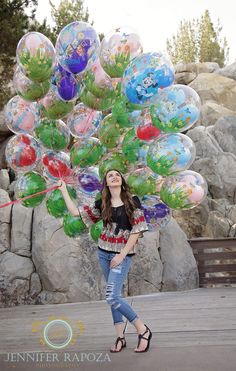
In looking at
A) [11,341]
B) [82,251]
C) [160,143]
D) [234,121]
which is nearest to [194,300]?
[82,251]

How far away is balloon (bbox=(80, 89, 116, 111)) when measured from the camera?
5.20 m

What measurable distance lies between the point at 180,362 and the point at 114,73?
2.74 metres

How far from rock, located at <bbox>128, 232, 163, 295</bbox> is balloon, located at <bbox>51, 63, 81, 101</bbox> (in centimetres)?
599

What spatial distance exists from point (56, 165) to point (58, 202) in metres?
0.39

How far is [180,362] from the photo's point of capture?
3896 millimetres

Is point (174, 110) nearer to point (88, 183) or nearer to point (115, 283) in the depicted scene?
point (88, 183)

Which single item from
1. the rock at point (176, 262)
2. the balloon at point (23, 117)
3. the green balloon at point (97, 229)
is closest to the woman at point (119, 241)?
the green balloon at point (97, 229)

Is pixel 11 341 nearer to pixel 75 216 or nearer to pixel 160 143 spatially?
pixel 75 216

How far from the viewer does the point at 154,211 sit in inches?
200

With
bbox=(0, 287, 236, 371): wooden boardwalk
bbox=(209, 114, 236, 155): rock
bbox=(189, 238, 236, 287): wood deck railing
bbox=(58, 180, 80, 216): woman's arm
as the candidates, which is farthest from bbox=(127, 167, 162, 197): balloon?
bbox=(209, 114, 236, 155): rock

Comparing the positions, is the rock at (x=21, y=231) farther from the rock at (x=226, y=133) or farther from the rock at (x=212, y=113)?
the rock at (x=212, y=113)

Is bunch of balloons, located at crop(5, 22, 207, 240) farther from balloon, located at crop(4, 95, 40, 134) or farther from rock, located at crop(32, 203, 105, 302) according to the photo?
rock, located at crop(32, 203, 105, 302)

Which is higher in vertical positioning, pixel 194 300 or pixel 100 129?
pixel 100 129

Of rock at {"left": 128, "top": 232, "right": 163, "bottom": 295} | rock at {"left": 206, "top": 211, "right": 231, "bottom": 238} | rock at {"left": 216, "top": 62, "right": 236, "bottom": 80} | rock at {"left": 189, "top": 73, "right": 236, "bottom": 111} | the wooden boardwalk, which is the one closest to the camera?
the wooden boardwalk
